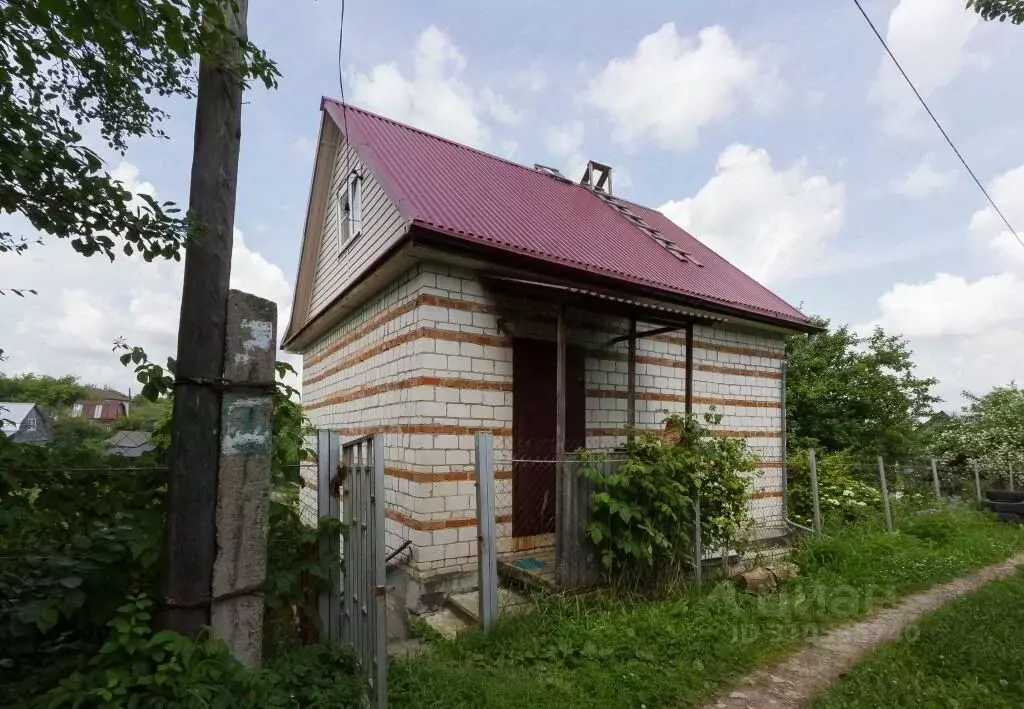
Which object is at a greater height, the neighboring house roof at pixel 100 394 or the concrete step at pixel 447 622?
the neighboring house roof at pixel 100 394

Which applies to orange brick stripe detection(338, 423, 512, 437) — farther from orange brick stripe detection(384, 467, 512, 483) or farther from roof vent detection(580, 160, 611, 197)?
roof vent detection(580, 160, 611, 197)

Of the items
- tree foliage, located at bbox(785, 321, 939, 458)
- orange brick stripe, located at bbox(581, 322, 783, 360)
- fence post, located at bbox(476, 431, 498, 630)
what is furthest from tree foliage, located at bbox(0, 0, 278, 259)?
tree foliage, located at bbox(785, 321, 939, 458)

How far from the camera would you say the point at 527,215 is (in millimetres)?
7551

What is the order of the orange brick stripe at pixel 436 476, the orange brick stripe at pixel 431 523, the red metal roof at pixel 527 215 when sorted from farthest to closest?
the red metal roof at pixel 527 215 < the orange brick stripe at pixel 436 476 < the orange brick stripe at pixel 431 523

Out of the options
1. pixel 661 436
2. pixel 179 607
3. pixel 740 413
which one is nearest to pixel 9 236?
pixel 179 607

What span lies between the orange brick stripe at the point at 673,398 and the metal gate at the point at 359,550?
3.74m

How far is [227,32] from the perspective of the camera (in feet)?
7.58

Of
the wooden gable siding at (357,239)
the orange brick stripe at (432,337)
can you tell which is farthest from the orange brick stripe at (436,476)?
the wooden gable siding at (357,239)

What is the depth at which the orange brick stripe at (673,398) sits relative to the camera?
6.78 meters

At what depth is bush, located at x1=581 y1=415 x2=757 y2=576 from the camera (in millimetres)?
4953

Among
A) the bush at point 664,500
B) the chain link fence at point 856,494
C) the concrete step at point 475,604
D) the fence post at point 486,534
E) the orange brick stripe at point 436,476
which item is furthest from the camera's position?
the chain link fence at point 856,494

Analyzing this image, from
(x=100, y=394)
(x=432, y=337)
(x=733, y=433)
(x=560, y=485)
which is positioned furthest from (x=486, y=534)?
(x=100, y=394)

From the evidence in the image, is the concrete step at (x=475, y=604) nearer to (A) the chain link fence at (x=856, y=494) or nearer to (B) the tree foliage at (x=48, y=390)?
(A) the chain link fence at (x=856, y=494)

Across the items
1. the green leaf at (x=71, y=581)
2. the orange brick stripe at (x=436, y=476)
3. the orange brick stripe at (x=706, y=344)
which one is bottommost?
the green leaf at (x=71, y=581)
